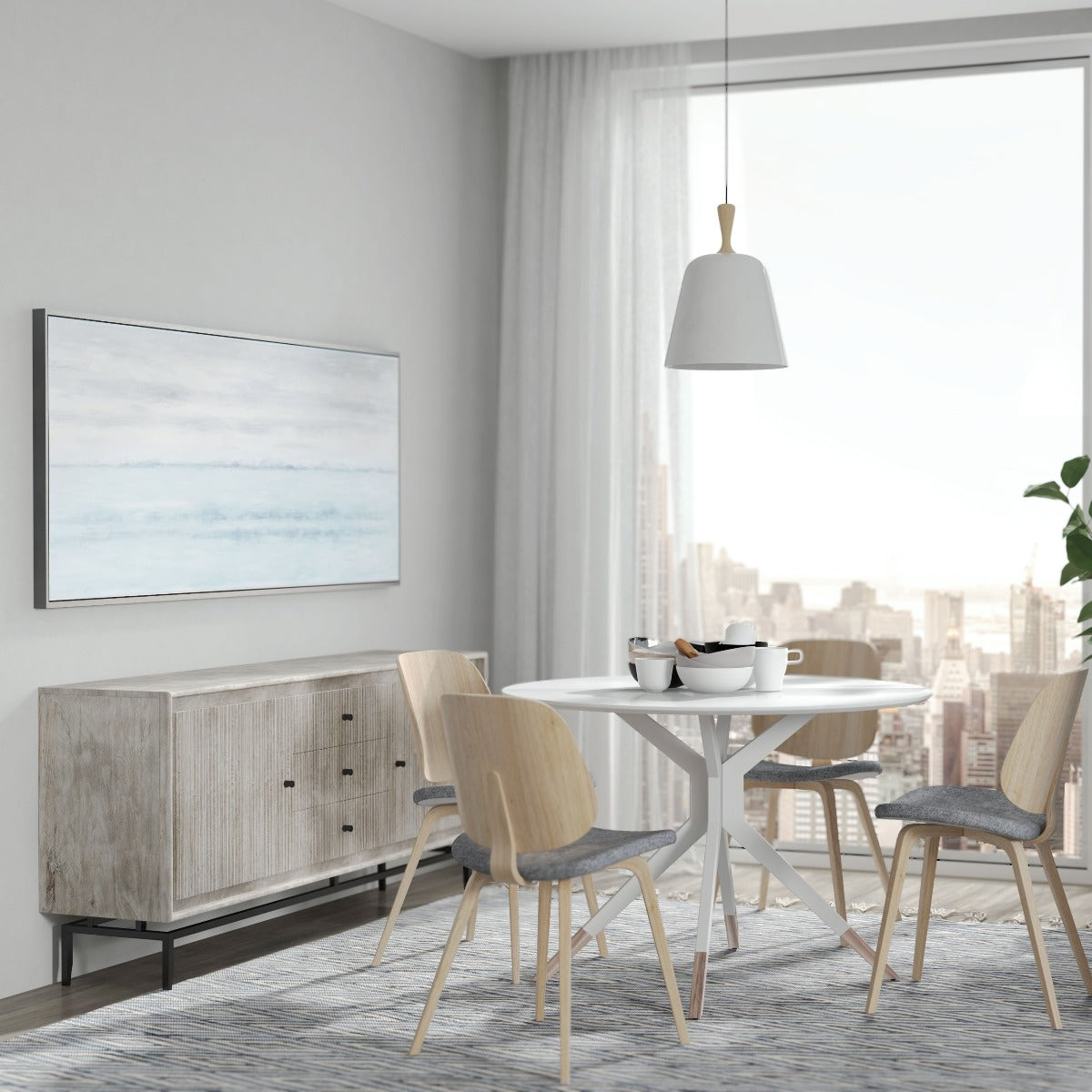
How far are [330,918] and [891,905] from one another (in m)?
1.85

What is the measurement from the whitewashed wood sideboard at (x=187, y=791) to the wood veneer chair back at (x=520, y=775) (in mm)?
971

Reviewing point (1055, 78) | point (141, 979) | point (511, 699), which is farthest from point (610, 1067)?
point (1055, 78)

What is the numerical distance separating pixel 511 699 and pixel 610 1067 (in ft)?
2.72

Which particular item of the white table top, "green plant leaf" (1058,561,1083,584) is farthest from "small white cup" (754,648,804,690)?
"green plant leaf" (1058,561,1083,584)

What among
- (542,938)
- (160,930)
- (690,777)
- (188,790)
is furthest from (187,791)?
(690,777)

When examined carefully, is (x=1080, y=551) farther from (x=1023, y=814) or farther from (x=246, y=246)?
(x=246, y=246)

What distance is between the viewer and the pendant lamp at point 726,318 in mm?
3998

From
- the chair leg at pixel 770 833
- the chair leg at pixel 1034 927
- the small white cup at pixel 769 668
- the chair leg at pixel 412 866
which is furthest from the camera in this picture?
the chair leg at pixel 770 833

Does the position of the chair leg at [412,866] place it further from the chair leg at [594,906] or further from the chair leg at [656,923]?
the chair leg at [656,923]

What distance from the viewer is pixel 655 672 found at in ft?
13.1

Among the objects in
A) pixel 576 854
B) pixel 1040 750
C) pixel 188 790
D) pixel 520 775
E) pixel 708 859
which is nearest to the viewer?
pixel 520 775

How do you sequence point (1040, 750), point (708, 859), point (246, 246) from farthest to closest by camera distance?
point (246, 246) → point (708, 859) → point (1040, 750)

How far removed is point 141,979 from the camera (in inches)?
161

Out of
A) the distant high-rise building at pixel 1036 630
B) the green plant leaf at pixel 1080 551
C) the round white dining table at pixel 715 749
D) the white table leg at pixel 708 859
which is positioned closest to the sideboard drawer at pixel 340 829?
the round white dining table at pixel 715 749
